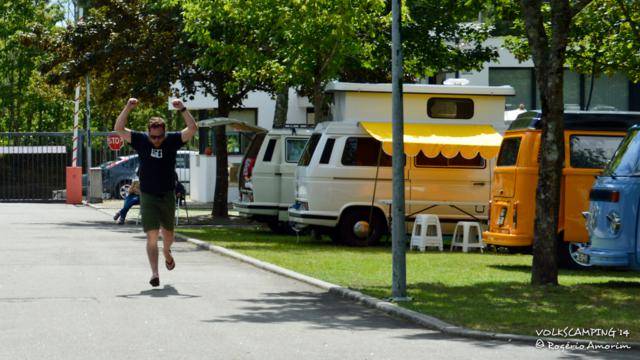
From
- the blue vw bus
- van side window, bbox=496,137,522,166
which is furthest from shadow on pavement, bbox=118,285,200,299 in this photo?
van side window, bbox=496,137,522,166

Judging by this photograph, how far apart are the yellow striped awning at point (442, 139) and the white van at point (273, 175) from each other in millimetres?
3620

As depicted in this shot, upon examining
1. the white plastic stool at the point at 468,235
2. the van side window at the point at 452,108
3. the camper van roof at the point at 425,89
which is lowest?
the white plastic stool at the point at 468,235

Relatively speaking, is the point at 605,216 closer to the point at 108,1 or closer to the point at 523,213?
the point at 523,213

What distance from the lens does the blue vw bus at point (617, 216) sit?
15086 millimetres

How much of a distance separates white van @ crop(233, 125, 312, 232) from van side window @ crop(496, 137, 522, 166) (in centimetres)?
726

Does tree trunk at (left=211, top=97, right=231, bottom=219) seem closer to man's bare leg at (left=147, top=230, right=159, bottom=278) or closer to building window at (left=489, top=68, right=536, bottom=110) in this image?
building window at (left=489, top=68, right=536, bottom=110)

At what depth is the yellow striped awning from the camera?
23.7 metres

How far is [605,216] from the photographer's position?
1542 cm

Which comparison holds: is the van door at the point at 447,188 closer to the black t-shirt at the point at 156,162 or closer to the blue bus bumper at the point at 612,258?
the blue bus bumper at the point at 612,258

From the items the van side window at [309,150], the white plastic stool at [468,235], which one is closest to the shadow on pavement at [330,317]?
the white plastic stool at [468,235]

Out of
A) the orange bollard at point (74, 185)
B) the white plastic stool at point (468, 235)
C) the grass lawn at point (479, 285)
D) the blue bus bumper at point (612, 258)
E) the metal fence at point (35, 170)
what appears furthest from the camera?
the metal fence at point (35, 170)

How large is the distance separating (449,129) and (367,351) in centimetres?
1514

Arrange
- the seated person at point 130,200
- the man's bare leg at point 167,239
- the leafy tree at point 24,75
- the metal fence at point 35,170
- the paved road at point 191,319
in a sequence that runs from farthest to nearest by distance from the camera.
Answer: the leafy tree at point 24,75 < the metal fence at point 35,170 < the seated person at point 130,200 < the man's bare leg at point 167,239 < the paved road at point 191,319

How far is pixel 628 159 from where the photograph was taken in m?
15.8
